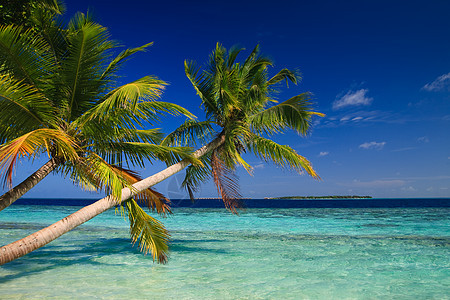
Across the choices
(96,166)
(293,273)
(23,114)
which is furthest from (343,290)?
(23,114)

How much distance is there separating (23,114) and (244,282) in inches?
198

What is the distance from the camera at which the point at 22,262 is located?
826 cm

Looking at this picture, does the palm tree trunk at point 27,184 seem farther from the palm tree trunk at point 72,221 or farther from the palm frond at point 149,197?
the palm frond at point 149,197

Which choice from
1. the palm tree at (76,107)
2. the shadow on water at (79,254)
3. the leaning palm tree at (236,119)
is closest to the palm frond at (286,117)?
the leaning palm tree at (236,119)

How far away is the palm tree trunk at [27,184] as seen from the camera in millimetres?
5219

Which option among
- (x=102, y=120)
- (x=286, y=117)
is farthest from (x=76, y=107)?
(x=286, y=117)

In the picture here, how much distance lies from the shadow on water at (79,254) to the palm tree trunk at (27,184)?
7.26 ft

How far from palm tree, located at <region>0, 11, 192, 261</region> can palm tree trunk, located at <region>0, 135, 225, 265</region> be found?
8.7 inches

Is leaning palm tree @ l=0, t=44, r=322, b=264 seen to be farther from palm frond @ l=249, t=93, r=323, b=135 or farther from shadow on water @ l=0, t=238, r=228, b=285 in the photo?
shadow on water @ l=0, t=238, r=228, b=285

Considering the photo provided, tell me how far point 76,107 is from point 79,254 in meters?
5.23

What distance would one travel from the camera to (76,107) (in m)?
6.20

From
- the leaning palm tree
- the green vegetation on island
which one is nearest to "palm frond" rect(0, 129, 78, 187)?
the green vegetation on island

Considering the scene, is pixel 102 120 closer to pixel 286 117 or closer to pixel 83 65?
pixel 83 65

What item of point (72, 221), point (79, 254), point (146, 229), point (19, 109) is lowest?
point (79, 254)
